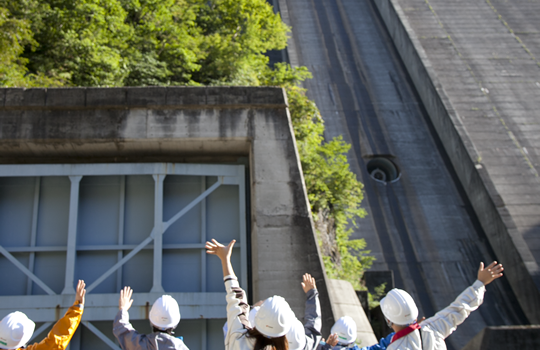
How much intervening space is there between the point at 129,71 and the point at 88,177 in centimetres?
402

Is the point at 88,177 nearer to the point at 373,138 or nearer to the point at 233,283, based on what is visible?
the point at 233,283

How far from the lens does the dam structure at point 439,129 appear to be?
1884 centimetres

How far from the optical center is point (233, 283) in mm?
3711

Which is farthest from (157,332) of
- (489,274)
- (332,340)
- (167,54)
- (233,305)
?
(167,54)

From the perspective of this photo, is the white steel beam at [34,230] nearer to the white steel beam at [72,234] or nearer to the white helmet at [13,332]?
the white steel beam at [72,234]

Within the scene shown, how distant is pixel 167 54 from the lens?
12781mm

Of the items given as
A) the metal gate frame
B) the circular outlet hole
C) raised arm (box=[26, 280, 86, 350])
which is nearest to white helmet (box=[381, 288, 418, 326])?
raised arm (box=[26, 280, 86, 350])

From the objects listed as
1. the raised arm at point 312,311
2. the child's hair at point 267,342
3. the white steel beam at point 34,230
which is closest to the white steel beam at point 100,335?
the white steel beam at point 34,230

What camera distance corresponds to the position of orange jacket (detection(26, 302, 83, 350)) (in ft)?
12.8

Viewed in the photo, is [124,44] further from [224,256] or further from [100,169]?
[224,256]

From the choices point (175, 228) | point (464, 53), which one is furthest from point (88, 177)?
point (464, 53)

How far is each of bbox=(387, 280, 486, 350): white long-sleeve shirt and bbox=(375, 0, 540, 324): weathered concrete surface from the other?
610 inches

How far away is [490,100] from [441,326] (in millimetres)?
25165

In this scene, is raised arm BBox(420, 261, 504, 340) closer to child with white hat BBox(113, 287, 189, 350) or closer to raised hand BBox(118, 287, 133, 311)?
child with white hat BBox(113, 287, 189, 350)
